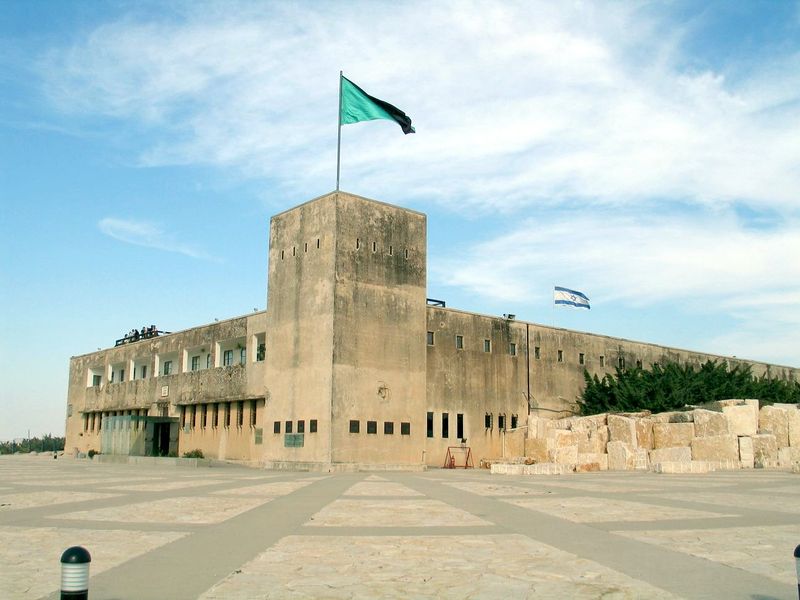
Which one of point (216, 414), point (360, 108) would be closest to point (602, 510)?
point (360, 108)

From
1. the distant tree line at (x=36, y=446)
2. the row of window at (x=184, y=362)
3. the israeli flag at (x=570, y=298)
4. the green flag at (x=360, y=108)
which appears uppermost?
the green flag at (x=360, y=108)

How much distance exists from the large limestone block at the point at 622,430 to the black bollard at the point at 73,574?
110 ft

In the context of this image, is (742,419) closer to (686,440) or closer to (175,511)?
(686,440)

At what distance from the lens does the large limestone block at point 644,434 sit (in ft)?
121

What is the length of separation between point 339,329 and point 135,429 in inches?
795

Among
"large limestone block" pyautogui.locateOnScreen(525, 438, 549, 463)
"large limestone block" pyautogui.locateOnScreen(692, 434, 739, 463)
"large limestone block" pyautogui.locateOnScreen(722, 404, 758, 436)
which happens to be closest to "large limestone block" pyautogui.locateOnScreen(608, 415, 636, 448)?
"large limestone block" pyautogui.locateOnScreen(692, 434, 739, 463)

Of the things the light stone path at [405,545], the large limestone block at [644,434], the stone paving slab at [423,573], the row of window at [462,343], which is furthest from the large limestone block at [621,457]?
the stone paving slab at [423,573]

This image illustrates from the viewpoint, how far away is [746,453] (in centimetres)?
3362

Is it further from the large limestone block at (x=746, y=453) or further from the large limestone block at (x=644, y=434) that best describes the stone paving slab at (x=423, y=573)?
the large limestone block at (x=644, y=434)

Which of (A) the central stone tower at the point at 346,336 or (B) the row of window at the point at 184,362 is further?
(B) the row of window at the point at 184,362

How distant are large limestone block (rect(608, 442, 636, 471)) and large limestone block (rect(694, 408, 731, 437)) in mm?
3352

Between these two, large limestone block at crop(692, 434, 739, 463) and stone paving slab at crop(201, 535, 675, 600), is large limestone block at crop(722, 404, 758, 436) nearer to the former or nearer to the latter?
large limestone block at crop(692, 434, 739, 463)

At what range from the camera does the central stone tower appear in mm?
36594

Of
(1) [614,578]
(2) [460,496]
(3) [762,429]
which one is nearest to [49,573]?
(1) [614,578]
